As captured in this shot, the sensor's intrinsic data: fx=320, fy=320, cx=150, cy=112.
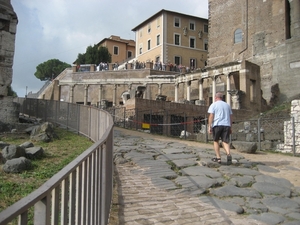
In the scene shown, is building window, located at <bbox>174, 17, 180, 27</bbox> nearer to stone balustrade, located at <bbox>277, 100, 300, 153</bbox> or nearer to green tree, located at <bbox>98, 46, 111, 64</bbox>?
green tree, located at <bbox>98, 46, 111, 64</bbox>

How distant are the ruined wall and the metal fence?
51.2 ft

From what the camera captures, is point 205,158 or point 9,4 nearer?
point 205,158

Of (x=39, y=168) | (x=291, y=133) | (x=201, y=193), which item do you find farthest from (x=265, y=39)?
(x=201, y=193)

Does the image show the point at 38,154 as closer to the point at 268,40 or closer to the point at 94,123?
the point at 94,123

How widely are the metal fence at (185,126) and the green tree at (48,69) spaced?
189ft

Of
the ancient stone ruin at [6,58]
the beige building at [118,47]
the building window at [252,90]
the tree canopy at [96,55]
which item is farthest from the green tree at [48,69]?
the ancient stone ruin at [6,58]

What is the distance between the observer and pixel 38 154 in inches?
304

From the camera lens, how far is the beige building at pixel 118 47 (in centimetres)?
6231

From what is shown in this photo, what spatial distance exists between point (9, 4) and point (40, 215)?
13.8 m

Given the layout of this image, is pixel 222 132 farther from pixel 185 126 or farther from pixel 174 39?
pixel 174 39

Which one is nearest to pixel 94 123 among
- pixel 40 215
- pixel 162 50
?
pixel 40 215

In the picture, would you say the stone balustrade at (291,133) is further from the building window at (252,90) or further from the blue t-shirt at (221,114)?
the building window at (252,90)

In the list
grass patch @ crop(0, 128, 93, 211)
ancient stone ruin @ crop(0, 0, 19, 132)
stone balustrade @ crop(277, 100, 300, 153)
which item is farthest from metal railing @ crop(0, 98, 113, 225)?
stone balustrade @ crop(277, 100, 300, 153)

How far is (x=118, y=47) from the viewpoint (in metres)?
63.5
